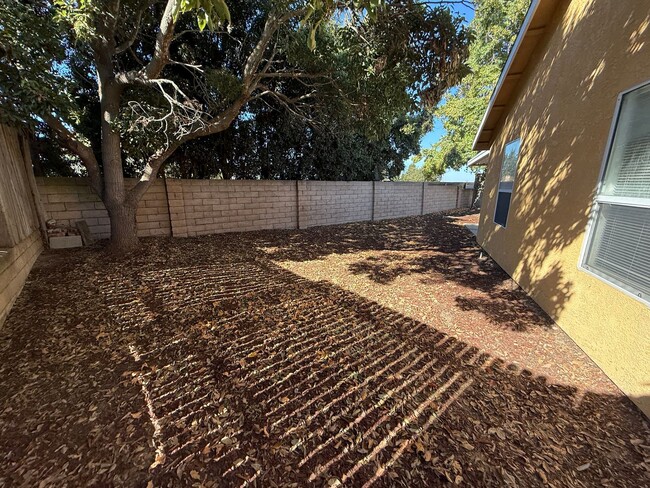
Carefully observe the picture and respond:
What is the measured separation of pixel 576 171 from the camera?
10.8 ft

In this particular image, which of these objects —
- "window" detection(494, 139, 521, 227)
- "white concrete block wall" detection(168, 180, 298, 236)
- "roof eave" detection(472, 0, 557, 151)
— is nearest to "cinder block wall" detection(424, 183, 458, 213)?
"roof eave" detection(472, 0, 557, 151)

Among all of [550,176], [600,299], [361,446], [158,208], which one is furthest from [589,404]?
[158,208]

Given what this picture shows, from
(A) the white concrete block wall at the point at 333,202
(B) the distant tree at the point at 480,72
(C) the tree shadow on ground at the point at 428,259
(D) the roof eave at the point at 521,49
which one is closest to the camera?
(C) the tree shadow on ground at the point at 428,259

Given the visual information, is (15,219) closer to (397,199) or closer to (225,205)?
(225,205)

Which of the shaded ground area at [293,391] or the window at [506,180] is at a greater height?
the window at [506,180]

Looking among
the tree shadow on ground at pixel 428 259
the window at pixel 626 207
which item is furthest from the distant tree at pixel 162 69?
the window at pixel 626 207

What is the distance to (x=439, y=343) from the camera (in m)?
3.02

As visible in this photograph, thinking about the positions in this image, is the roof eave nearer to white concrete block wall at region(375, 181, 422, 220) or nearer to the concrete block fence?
the concrete block fence

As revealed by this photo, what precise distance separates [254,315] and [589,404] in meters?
3.37

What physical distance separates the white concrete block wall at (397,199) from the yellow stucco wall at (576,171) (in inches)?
291

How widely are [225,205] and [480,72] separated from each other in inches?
504

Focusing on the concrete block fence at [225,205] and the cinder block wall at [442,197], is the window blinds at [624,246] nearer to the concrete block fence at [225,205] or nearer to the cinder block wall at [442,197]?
the concrete block fence at [225,205]

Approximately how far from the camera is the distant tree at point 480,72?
11.6 meters

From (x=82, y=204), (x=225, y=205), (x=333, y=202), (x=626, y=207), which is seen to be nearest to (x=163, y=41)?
(x=82, y=204)
